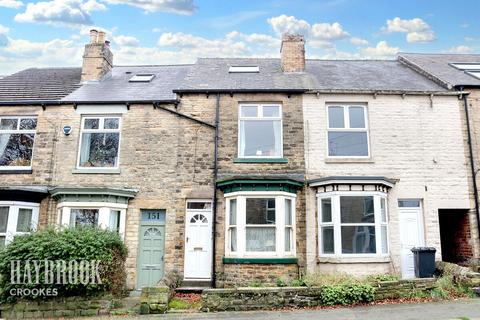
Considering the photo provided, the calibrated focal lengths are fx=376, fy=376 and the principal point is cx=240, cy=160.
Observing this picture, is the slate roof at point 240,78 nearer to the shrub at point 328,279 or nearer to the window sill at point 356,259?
the window sill at point 356,259

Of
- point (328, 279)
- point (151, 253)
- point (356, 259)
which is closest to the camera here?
point (328, 279)

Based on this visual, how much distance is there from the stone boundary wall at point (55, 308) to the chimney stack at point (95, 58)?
31.3 ft

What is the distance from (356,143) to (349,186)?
1.92m

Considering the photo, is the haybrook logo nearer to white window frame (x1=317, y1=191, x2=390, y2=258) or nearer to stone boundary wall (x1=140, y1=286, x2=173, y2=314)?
stone boundary wall (x1=140, y1=286, x2=173, y2=314)

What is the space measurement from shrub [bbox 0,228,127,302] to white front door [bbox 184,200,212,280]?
9.25 feet

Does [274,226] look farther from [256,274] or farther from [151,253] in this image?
[151,253]

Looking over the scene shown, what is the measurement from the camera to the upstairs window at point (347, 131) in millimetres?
13188

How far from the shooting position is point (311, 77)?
14.8m

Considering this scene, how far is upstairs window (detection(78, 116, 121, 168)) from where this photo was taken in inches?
525

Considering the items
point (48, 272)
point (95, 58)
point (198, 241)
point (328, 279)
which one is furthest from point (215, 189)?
point (95, 58)

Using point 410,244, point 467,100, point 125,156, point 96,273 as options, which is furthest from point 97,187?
point 467,100

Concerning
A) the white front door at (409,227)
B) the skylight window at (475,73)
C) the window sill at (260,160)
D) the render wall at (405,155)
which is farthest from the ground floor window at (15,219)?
the skylight window at (475,73)

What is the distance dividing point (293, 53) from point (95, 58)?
835 centimetres

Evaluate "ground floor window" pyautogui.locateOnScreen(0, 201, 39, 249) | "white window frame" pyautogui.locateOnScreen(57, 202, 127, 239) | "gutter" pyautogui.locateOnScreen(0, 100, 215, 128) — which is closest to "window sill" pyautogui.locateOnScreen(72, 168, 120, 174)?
"white window frame" pyautogui.locateOnScreen(57, 202, 127, 239)
